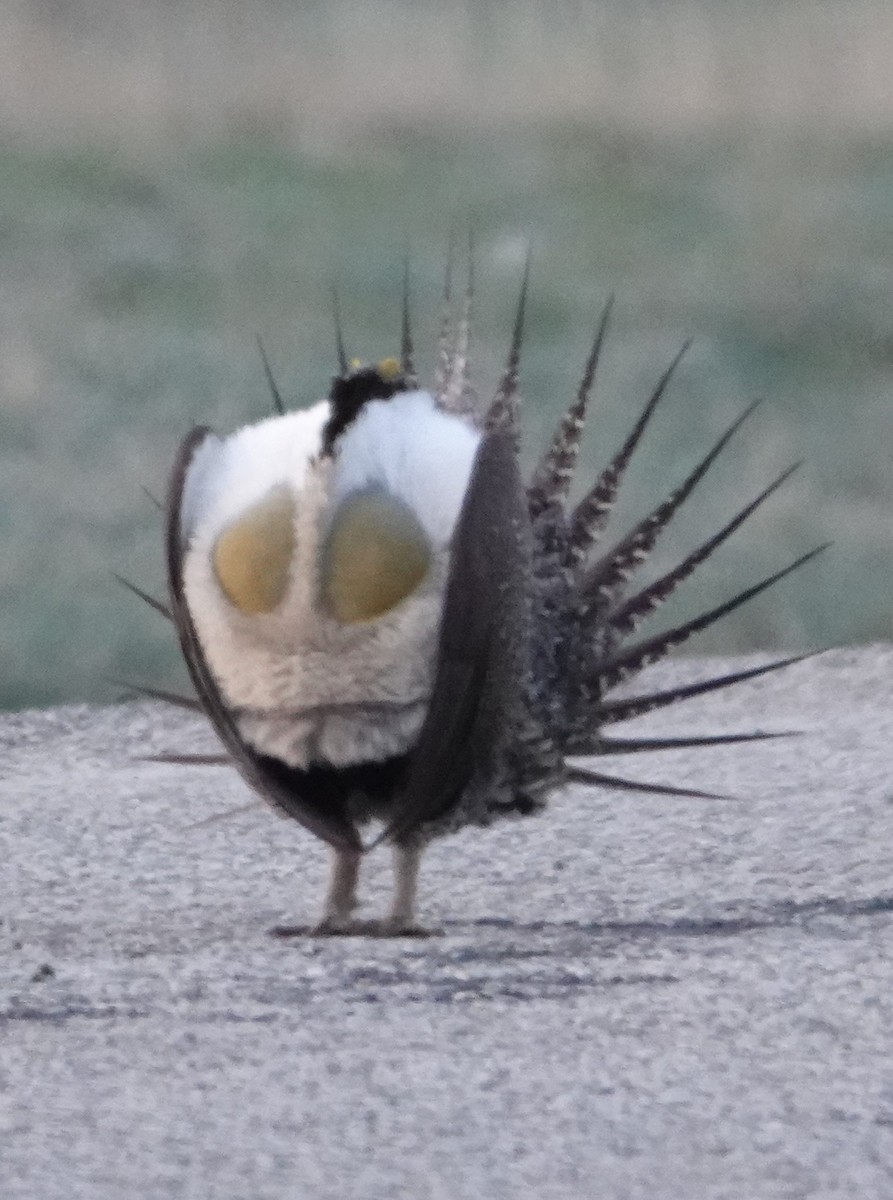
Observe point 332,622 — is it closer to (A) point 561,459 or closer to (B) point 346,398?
(B) point 346,398

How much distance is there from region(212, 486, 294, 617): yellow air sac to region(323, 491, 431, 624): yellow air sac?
0.16 feet

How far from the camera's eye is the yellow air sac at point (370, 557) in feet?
10.3

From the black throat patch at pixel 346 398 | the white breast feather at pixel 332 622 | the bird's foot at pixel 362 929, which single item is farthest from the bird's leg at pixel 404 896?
the black throat patch at pixel 346 398

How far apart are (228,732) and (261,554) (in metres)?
0.23

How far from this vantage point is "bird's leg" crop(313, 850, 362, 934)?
3.48 meters

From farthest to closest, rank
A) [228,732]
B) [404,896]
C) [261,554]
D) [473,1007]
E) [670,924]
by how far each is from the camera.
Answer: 1. [670,924]
2. [404,896]
3. [228,732]
4. [261,554]
5. [473,1007]

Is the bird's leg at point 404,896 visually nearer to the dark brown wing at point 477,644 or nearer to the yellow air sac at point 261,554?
the dark brown wing at point 477,644

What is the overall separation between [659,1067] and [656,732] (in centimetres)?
323

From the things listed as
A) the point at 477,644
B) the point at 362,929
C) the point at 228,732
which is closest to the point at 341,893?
the point at 362,929

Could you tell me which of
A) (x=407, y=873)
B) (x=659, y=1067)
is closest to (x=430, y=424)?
(x=407, y=873)

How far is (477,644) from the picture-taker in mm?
3189

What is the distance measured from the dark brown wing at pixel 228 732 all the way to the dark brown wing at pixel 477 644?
0.26 ft

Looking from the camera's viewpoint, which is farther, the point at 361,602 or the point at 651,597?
the point at 651,597

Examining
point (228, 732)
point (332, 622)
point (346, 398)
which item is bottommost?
point (228, 732)
